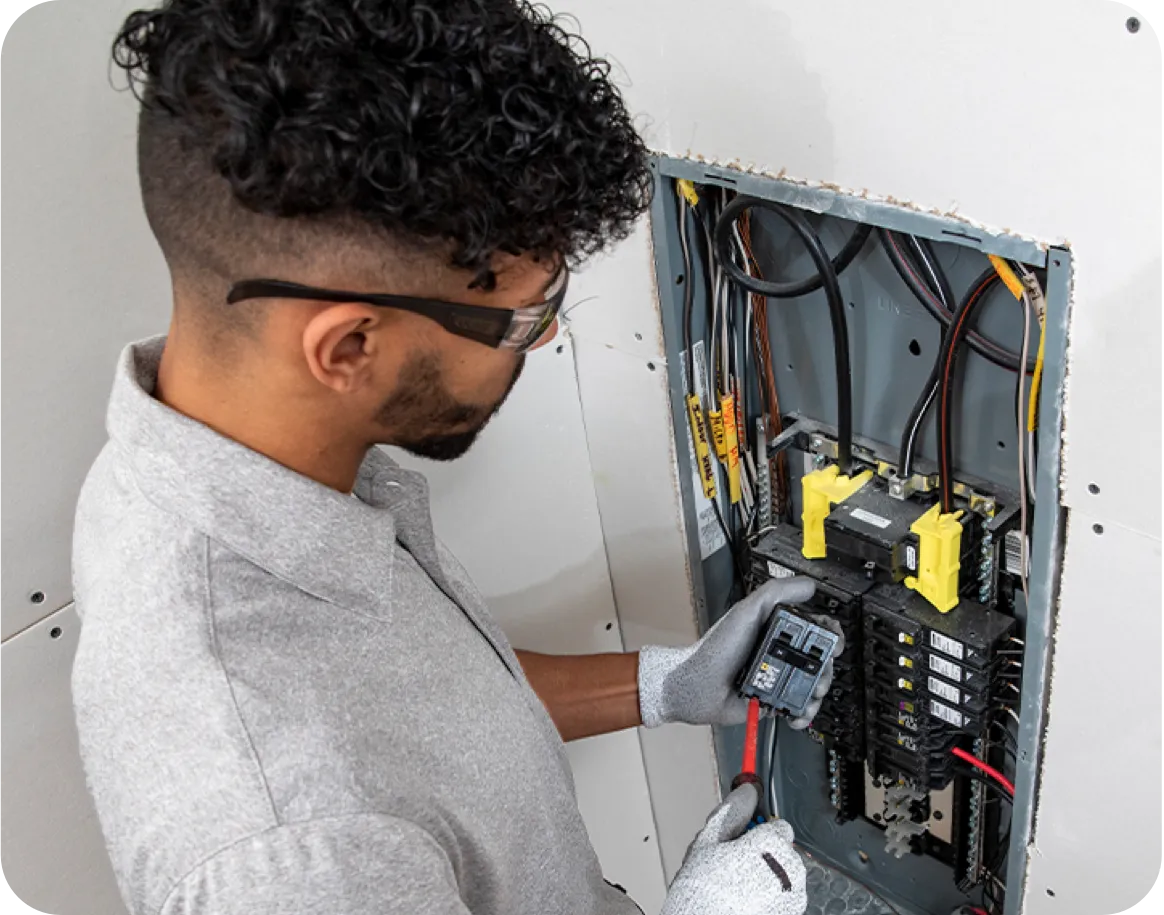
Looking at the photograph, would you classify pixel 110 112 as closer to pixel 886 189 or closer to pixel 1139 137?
pixel 886 189

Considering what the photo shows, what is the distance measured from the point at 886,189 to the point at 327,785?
746 millimetres

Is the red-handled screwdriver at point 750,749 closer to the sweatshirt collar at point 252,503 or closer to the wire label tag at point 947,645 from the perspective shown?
the wire label tag at point 947,645

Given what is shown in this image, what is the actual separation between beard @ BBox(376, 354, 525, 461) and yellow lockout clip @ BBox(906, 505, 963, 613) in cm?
53

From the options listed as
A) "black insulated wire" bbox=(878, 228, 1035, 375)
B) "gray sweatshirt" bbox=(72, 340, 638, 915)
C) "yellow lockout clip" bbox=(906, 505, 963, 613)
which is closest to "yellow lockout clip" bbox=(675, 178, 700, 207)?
"black insulated wire" bbox=(878, 228, 1035, 375)

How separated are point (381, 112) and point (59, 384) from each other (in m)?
0.56

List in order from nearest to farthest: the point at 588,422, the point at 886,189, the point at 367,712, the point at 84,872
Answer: the point at 367,712, the point at 886,189, the point at 84,872, the point at 588,422

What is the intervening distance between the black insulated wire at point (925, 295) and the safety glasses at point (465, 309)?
0.43 meters

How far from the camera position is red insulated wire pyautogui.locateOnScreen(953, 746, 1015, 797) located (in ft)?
4.98

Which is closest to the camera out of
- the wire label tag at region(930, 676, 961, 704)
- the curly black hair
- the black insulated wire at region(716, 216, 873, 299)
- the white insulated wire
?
the curly black hair

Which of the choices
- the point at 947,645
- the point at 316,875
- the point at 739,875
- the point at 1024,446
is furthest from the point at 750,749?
the point at 316,875

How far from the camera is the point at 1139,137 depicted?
0.95m

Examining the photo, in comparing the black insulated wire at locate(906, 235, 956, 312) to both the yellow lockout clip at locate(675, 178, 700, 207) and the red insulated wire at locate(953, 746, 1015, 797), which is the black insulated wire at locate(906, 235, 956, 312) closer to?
the yellow lockout clip at locate(675, 178, 700, 207)

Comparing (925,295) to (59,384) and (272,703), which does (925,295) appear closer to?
(272,703)

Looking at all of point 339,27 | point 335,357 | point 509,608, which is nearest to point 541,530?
point 509,608
